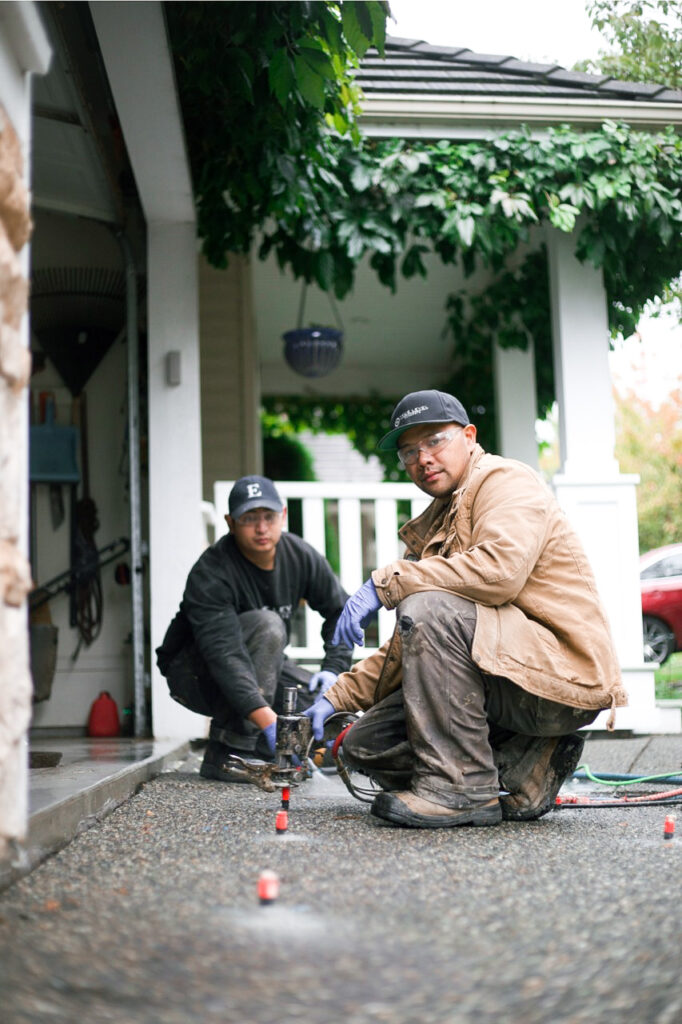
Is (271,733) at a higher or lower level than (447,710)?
lower

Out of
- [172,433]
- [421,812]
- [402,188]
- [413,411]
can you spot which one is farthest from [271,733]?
[402,188]

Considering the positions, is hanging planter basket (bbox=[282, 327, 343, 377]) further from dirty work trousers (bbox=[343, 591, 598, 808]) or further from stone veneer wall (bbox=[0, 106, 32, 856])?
stone veneer wall (bbox=[0, 106, 32, 856])

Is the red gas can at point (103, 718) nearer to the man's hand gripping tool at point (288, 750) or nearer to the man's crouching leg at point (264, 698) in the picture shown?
the man's crouching leg at point (264, 698)

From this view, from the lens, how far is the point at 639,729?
5.98m

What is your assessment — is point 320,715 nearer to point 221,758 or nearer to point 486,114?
point 221,758

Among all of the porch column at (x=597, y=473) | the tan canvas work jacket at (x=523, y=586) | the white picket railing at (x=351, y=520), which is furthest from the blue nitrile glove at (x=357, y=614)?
the porch column at (x=597, y=473)

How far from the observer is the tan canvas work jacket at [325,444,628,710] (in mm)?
2947

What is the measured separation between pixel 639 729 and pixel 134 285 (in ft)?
11.5

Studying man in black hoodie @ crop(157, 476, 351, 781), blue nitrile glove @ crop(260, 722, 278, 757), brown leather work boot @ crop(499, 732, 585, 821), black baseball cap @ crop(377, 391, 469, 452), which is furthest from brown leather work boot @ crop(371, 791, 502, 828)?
black baseball cap @ crop(377, 391, 469, 452)

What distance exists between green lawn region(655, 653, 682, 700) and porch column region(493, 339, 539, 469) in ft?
7.91

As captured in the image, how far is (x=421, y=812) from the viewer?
2.93 metres

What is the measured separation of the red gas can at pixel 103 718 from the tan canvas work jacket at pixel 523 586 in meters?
3.22

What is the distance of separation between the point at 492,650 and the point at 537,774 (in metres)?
0.51

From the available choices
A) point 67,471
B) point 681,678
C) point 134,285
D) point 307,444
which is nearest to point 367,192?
point 134,285
